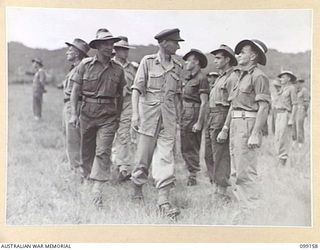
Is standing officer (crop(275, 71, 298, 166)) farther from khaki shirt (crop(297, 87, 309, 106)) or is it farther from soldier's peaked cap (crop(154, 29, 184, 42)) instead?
soldier's peaked cap (crop(154, 29, 184, 42))

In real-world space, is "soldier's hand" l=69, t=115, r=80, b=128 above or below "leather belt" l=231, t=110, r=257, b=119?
below

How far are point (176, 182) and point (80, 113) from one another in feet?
1.96

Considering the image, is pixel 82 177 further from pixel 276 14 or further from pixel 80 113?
pixel 276 14

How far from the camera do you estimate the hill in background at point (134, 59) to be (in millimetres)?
3811

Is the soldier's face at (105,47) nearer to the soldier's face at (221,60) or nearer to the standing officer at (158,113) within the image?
the standing officer at (158,113)

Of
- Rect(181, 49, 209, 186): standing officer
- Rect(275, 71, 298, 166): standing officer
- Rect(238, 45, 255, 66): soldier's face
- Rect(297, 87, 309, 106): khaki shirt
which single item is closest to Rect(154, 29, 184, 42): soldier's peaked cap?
Rect(181, 49, 209, 186): standing officer

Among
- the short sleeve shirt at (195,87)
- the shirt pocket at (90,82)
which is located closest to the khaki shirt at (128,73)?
the shirt pocket at (90,82)

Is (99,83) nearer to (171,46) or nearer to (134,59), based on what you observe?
(134,59)

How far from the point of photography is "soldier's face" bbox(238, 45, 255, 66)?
3.81m

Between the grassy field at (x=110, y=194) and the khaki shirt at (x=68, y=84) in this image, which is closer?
the grassy field at (x=110, y=194)

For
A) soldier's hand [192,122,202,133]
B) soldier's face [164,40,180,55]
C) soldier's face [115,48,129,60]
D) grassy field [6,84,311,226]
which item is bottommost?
grassy field [6,84,311,226]

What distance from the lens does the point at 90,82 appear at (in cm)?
384

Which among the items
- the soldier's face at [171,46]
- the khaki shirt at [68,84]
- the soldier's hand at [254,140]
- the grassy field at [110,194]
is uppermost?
the soldier's face at [171,46]

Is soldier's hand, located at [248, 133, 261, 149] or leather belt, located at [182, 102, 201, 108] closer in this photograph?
soldier's hand, located at [248, 133, 261, 149]
